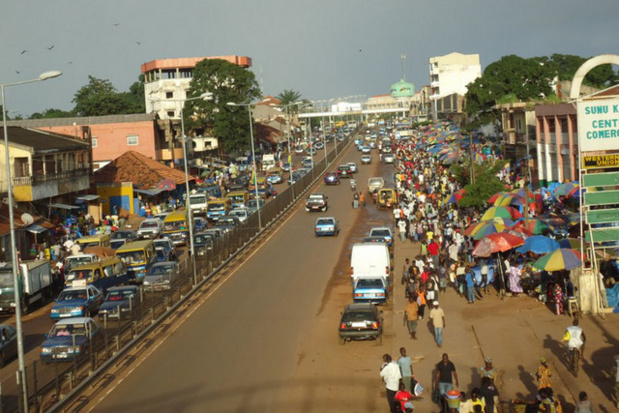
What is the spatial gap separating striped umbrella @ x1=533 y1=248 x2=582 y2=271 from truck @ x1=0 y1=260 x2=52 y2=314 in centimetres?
1890

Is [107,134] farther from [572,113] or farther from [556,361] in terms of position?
[556,361]

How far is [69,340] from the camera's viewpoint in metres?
23.5

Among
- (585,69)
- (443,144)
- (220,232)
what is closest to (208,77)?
(443,144)

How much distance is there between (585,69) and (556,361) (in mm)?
10139

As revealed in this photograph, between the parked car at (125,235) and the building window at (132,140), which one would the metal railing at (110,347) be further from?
the building window at (132,140)

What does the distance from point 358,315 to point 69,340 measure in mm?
8370

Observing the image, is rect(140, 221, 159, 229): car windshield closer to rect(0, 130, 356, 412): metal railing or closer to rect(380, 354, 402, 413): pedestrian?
rect(0, 130, 356, 412): metal railing

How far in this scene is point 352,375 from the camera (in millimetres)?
21516

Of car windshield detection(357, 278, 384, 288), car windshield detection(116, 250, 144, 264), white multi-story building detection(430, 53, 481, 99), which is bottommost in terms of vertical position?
car windshield detection(357, 278, 384, 288)

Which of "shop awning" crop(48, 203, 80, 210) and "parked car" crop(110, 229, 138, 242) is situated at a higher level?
"shop awning" crop(48, 203, 80, 210)

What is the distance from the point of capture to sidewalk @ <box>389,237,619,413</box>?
18922mm

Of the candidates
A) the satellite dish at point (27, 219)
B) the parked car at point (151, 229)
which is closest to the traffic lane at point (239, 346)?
the parked car at point (151, 229)

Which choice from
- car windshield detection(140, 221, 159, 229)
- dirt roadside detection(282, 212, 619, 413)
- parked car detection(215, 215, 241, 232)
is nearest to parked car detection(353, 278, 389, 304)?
dirt roadside detection(282, 212, 619, 413)

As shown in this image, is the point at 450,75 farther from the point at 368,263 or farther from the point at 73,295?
the point at 73,295
